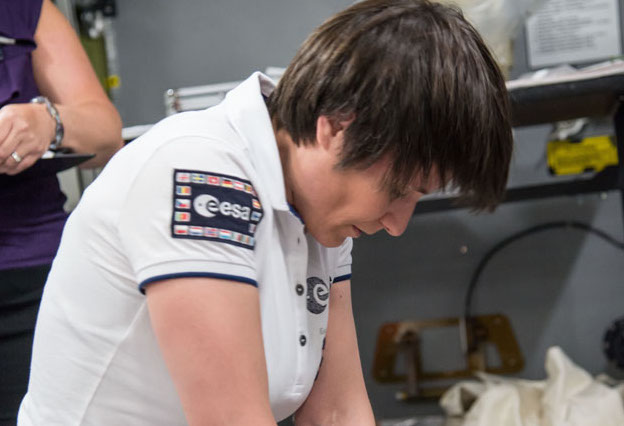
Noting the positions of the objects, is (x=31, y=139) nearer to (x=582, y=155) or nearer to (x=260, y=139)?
(x=260, y=139)

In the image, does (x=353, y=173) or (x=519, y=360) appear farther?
(x=519, y=360)

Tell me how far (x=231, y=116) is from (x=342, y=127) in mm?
129

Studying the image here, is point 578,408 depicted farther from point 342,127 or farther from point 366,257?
point 342,127

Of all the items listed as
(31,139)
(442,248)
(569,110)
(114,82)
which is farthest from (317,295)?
(114,82)

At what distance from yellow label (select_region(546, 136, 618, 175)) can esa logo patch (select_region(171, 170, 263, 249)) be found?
1.79 m

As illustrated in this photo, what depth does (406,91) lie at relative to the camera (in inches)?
24.7

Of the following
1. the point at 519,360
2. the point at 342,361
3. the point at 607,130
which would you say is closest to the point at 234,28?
the point at 607,130

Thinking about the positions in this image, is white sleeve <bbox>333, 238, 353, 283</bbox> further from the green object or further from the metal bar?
the green object

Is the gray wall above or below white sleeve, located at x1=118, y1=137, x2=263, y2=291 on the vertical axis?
below

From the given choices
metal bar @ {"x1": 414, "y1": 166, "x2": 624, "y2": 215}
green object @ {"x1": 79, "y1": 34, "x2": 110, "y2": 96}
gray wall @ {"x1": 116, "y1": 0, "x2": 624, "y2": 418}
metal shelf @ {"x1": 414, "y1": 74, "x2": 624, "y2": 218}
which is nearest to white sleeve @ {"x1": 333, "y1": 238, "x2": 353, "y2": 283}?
metal shelf @ {"x1": 414, "y1": 74, "x2": 624, "y2": 218}

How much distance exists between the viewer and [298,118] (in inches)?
27.3

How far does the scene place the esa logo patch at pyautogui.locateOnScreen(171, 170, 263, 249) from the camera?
61 cm

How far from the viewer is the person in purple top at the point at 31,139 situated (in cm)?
95

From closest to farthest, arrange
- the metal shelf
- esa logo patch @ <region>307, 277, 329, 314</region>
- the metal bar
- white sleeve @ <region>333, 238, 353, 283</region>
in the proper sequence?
esa logo patch @ <region>307, 277, 329, 314</region>
white sleeve @ <region>333, 238, 353, 283</region>
the metal shelf
the metal bar
